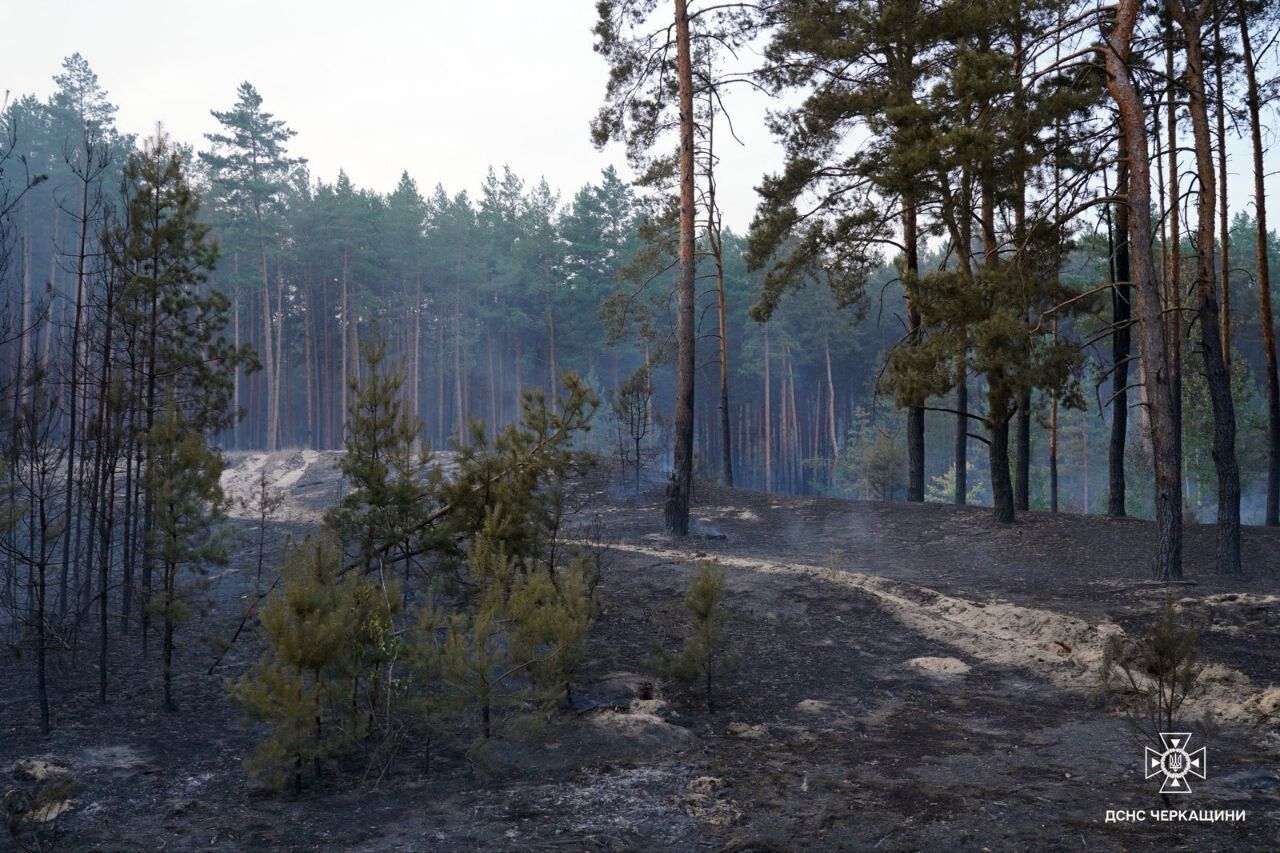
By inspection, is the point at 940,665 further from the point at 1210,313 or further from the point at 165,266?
the point at 165,266

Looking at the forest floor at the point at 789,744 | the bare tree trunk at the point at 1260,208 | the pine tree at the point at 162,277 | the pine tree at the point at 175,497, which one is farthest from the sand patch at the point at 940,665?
the bare tree trunk at the point at 1260,208

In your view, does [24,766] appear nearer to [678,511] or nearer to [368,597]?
[368,597]

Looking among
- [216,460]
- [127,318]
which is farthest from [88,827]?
[127,318]

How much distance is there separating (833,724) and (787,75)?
521 inches

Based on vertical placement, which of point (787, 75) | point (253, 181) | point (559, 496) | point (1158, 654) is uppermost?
point (253, 181)

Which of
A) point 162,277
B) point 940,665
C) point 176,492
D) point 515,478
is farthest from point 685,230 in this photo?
point 176,492

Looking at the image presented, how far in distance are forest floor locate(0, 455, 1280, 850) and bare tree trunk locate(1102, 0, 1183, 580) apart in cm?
83

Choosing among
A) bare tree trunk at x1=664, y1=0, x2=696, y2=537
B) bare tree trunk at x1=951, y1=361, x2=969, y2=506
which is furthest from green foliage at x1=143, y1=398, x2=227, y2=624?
bare tree trunk at x1=951, y1=361, x2=969, y2=506

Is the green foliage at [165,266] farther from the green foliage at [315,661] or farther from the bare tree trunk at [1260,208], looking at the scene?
the bare tree trunk at [1260,208]

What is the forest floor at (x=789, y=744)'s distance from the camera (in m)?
5.32

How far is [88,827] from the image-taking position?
5.70 m

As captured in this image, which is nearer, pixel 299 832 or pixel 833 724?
pixel 299 832
